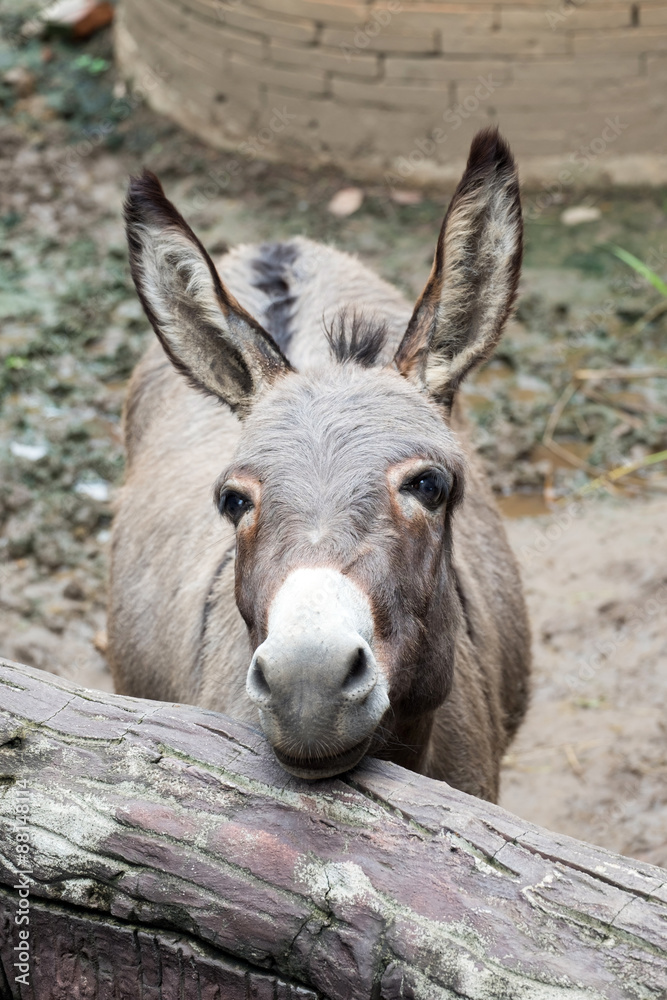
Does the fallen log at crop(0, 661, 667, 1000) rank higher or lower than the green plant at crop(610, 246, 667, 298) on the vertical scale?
higher

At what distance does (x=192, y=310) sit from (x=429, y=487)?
3.18ft

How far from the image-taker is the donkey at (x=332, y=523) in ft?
7.29

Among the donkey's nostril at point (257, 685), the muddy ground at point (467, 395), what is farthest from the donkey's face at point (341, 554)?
the muddy ground at point (467, 395)

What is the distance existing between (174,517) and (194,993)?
7.70ft

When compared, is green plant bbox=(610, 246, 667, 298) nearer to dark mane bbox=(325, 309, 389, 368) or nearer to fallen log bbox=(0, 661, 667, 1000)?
dark mane bbox=(325, 309, 389, 368)

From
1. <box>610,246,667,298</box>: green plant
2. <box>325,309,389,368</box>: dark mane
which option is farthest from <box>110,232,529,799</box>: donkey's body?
<box>610,246,667,298</box>: green plant

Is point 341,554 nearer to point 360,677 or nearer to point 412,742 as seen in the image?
point 360,677

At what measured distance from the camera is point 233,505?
2750 mm

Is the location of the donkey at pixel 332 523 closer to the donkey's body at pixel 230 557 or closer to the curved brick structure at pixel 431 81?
the donkey's body at pixel 230 557

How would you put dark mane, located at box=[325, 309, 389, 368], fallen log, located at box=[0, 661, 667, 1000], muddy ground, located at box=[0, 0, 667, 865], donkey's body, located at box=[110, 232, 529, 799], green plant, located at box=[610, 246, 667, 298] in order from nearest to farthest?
fallen log, located at box=[0, 661, 667, 1000] → dark mane, located at box=[325, 309, 389, 368] → donkey's body, located at box=[110, 232, 529, 799] → muddy ground, located at box=[0, 0, 667, 865] → green plant, located at box=[610, 246, 667, 298]

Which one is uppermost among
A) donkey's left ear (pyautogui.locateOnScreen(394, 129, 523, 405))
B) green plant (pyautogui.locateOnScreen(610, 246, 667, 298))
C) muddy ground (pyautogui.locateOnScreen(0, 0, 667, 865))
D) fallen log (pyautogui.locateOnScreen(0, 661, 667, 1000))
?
donkey's left ear (pyautogui.locateOnScreen(394, 129, 523, 405))

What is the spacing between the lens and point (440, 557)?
9.06ft

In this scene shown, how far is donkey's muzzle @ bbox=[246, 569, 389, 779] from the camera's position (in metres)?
2.09

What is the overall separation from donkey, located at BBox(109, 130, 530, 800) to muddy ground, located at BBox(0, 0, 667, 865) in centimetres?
92
